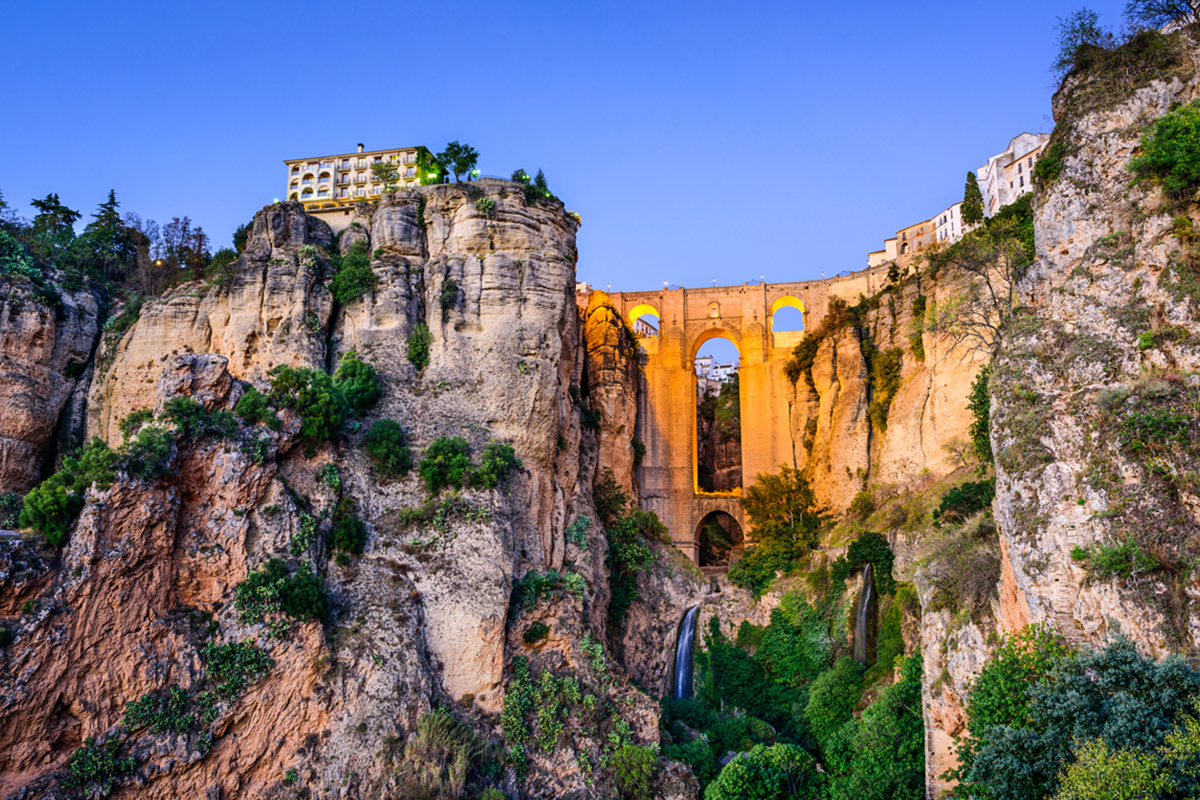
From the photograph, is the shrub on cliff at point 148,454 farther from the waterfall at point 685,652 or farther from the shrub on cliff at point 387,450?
the waterfall at point 685,652

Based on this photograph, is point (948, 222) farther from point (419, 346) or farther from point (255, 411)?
point (255, 411)

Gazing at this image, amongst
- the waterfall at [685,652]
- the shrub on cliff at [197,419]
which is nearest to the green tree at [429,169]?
the shrub on cliff at [197,419]

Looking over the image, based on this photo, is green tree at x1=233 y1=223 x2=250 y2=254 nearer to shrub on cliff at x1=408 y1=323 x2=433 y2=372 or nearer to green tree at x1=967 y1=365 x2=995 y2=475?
shrub on cliff at x1=408 y1=323 x2=433 y2=372

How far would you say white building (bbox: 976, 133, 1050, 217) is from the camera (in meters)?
55.5

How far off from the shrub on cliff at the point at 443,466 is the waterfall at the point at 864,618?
15.6 m

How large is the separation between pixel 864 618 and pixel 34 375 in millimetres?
31519

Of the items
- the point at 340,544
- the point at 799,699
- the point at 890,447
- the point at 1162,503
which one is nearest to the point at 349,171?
the point at 340,544

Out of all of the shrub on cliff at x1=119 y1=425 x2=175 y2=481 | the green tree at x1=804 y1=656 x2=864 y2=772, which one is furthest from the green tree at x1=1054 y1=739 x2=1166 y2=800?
the shrub on cliff at x1=119 y1=425 x2=175 y2=481

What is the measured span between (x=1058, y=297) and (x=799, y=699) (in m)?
19.1

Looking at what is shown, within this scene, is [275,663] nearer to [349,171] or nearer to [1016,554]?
[1016,554]

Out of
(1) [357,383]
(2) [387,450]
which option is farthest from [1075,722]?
(1) [357,383]

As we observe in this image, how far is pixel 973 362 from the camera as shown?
112 feet

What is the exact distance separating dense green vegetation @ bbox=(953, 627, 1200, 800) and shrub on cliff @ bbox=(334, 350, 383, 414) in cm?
2081

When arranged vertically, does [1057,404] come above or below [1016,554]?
above
